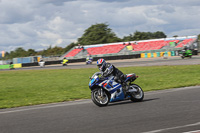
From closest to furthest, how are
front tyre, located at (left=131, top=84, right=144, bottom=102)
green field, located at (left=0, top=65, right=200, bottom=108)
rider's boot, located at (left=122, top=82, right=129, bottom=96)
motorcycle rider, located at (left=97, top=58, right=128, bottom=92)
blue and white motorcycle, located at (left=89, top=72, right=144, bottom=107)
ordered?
1. blue and white motorcycle, located at (left=89, top=72, right=144, bottom=107)
2. motorcycle rider, located at (left=97, top=58, right=128, bottom=92)
3. rider's boot, located at (left=122, top=82, right=129, bottom=96)
4. front tyre, located at (left=131, top=84, right=144, bottom=102)
5. green field, located at (left=0, top=65, right=200, bottom=108)

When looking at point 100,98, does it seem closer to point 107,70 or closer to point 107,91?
point 107,91

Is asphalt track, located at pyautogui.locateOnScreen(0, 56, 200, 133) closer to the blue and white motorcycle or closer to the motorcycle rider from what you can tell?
the blue and white motorcycle

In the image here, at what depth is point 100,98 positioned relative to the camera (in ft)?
28.8

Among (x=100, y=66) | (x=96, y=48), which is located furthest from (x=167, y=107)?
(x=96, y=48)

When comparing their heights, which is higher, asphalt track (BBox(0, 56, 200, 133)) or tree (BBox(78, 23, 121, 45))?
tree (BBox(78, 23, 121, 45))

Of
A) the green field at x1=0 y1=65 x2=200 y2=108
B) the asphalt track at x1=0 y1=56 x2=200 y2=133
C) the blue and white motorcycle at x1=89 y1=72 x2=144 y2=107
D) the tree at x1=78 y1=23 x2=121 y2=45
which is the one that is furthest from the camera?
the tree at x1=78 y1=23 x2=121 y2=45

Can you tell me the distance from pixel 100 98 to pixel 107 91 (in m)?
0.31

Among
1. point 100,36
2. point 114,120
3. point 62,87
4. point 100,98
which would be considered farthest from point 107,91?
point 100,36

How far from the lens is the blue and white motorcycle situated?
854 centimetres

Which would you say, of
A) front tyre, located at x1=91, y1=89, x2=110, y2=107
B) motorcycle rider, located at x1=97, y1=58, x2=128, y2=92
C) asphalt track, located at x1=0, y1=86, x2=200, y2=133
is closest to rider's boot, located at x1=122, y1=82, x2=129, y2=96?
motorcycle rider, located at x1=97, y1=58, x2=128, y2=92

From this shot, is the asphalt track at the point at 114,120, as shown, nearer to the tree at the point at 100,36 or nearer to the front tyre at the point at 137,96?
the front tyre at the point at 137,96

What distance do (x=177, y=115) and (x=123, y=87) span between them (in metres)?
2.71

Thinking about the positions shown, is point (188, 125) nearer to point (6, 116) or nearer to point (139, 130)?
point (139, 130)

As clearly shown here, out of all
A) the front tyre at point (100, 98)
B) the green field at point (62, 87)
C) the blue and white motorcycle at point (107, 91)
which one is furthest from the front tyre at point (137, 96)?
the green field at point (62, 87)
